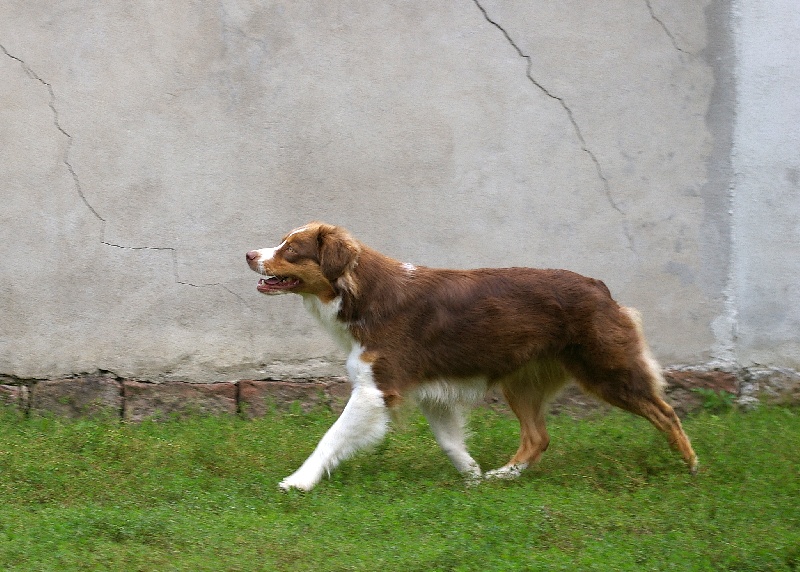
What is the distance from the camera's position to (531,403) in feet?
22.4

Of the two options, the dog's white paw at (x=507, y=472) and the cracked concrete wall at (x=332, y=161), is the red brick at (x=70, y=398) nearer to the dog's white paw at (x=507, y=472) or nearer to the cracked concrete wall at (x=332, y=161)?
the cracked concrete wall at (x=332, y=161)

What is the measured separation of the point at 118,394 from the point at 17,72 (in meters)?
2.44

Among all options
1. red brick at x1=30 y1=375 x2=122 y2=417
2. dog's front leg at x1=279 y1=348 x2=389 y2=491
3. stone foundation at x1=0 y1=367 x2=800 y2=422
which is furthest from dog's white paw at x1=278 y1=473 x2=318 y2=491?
red brick at x1=30 y1=375 x2=122 y2=417

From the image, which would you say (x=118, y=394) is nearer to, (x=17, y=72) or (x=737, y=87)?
(x=17, y=72)

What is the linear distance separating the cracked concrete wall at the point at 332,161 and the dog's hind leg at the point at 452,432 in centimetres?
152

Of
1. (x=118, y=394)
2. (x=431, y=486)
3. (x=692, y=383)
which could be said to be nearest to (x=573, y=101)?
(x=692, y=383)

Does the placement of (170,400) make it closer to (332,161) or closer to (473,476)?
(332,161)

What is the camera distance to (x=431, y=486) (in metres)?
6.10

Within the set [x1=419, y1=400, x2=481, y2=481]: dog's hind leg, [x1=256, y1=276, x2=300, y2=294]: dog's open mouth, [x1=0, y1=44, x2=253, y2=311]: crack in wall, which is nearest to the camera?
[x1=256, y1=276, x2=300, y2=294]: dog's open mouth

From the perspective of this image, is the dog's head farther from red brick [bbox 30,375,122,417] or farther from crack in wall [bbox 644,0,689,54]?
crack in wall [bbox 644,0,689,54]

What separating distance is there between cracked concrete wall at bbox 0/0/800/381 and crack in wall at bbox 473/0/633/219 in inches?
0.6

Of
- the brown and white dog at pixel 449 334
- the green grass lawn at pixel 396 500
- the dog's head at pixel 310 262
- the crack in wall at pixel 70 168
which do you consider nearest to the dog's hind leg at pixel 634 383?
the brown and white dog at pixel 449 334

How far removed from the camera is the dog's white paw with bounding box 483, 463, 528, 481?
6457 mm

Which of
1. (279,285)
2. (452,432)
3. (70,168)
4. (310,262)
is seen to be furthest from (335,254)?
(70,168)
